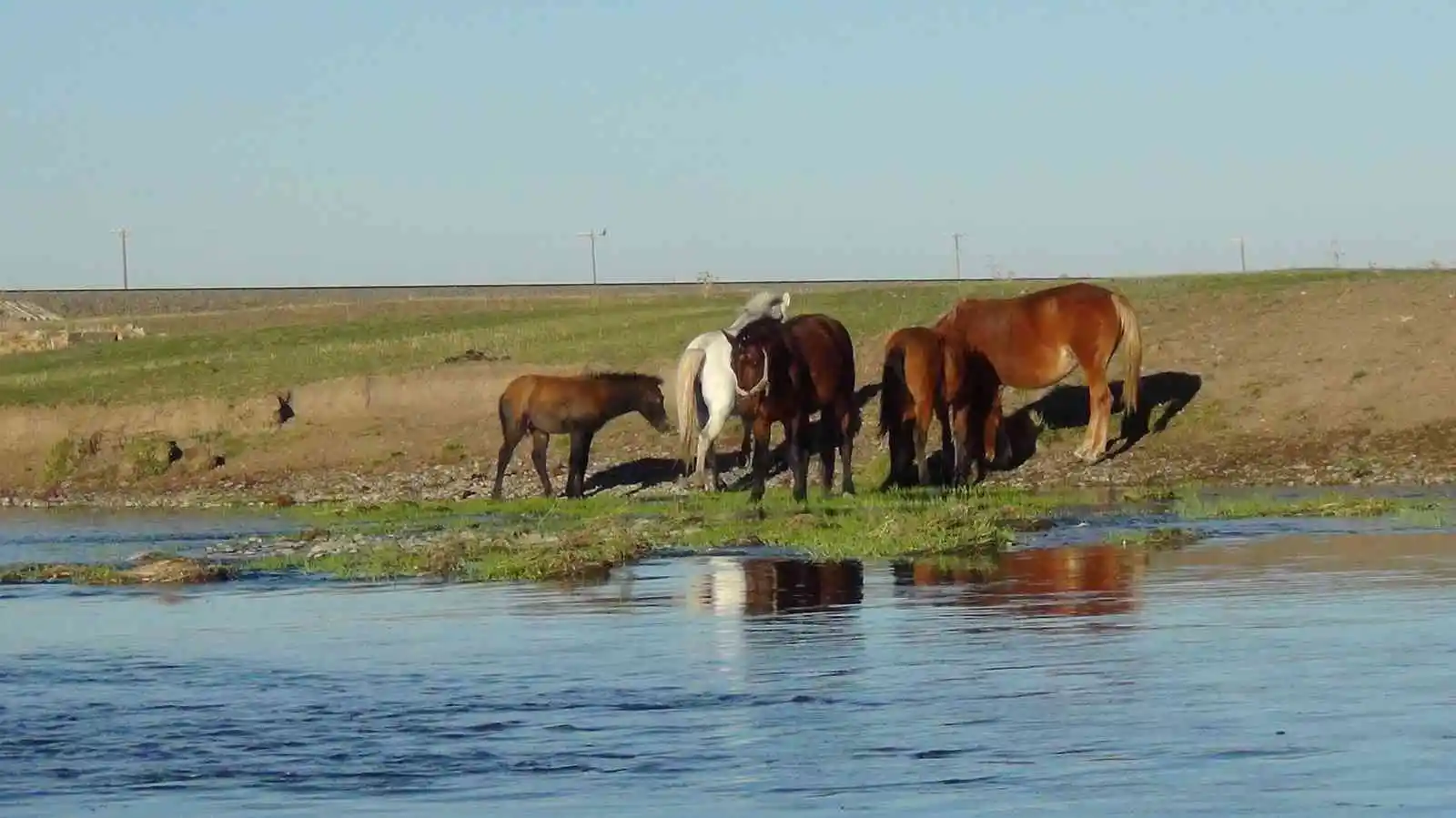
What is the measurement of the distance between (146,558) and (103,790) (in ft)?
34.2

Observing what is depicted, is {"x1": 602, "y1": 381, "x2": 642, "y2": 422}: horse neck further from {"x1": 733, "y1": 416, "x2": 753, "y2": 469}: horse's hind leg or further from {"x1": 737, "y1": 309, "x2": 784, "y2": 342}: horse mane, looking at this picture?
{"x1": 737, "y1": 309, "x2": 784, "y2": 342}: horse mane

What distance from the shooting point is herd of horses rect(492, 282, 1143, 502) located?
2342 centimetres

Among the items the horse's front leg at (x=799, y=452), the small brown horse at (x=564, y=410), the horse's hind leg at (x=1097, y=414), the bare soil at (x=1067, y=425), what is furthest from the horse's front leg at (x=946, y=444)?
the small brown horse at (x=564, y=410)

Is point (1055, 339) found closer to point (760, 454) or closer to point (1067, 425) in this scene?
point (1067, 425)

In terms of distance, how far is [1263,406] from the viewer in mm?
27641

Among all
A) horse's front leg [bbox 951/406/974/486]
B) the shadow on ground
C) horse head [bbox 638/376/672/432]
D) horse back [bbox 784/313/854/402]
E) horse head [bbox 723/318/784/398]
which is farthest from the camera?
horse head [bbox 638/376/672/432]

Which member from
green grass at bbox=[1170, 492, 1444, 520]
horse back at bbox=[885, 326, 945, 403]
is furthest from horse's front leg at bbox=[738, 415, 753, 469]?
green grass at bbox=[1170, 492, 1444, 520]

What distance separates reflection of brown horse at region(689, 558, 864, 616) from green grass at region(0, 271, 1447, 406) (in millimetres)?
18646

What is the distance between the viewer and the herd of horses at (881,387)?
922 inches

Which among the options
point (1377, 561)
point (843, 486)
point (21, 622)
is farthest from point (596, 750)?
point (843, 486)

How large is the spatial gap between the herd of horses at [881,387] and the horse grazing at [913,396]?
1 centimetres

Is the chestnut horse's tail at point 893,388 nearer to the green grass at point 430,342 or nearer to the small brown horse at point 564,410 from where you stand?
the small brown horse at point 564,410

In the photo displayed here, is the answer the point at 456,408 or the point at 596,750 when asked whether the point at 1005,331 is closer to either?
the point at 456,408

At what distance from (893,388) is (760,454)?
2944mm
